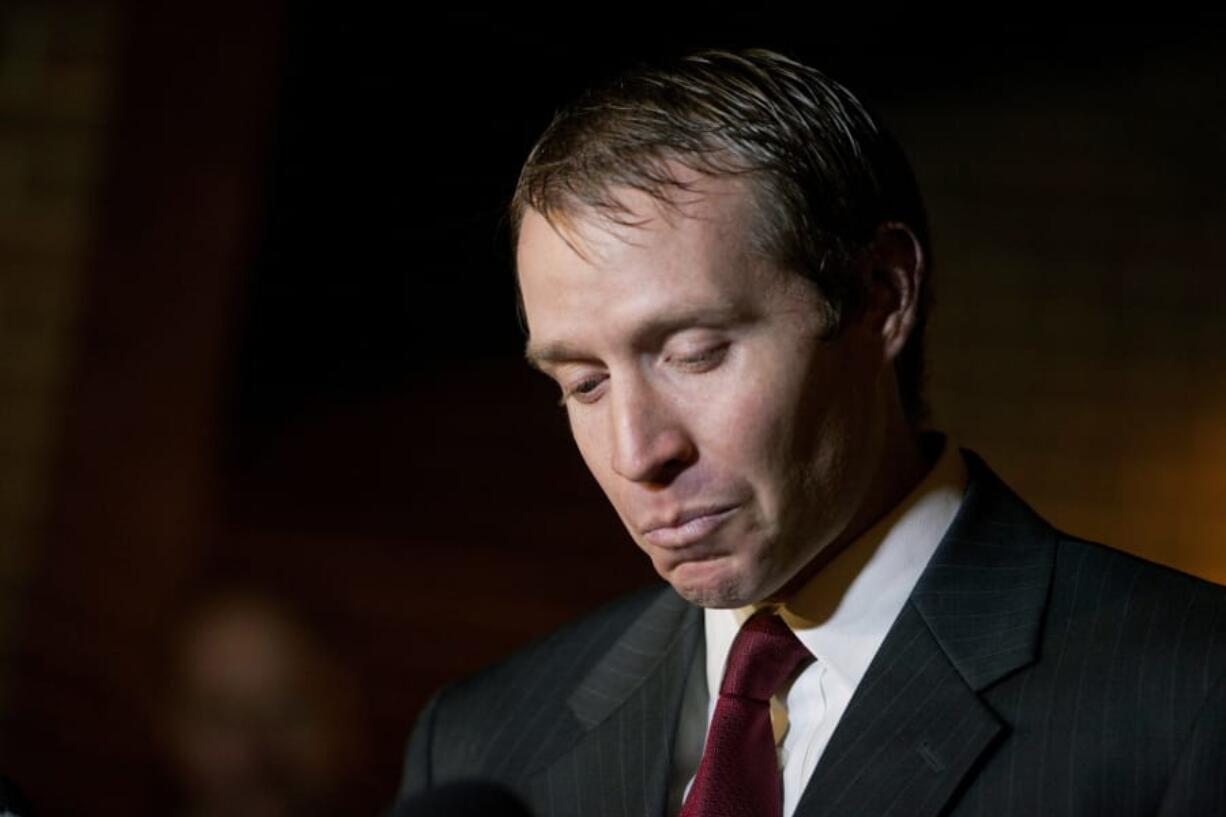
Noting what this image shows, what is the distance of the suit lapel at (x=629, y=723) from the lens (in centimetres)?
141

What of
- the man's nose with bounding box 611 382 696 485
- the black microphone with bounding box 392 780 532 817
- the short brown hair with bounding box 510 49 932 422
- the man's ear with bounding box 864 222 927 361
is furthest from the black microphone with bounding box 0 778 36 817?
the man's ear with bounding box 864 222 927 361

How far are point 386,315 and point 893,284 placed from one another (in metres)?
2.33

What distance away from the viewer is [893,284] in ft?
4.41

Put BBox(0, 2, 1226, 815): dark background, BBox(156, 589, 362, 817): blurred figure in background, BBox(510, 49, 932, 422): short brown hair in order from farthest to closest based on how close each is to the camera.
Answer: BBox(156, 589, 362, 817): blurred figure in background → BBox(0, 2, 1226, 815): dark background → BBox(510, 49, 932, 422): short brown hair

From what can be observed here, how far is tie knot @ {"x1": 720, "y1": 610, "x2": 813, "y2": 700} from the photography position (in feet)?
4.40

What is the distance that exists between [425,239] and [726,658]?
2.27 meters

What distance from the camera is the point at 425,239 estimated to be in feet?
11.6

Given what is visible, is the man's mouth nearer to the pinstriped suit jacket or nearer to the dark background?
the pinstriped suit jacket

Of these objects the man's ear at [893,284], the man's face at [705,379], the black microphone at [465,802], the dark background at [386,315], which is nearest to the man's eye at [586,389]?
the man's face at [705,379]

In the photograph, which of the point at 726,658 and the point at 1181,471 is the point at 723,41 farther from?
the point at 726,658

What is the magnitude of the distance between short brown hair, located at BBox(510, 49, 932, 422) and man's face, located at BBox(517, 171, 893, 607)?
0.07 feet

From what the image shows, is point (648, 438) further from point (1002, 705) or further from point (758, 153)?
point (1002, 705)

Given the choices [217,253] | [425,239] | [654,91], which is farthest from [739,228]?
[217,253]

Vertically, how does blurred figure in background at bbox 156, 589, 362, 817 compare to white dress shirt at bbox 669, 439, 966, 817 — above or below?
below
